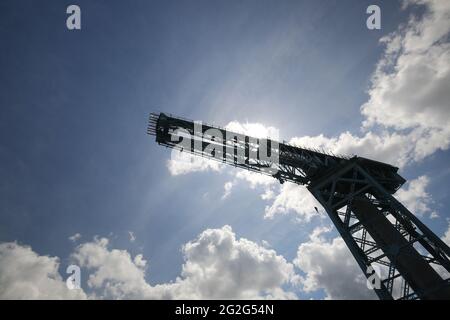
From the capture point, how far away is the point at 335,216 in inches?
763

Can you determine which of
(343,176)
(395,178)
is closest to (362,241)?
(343,176)
